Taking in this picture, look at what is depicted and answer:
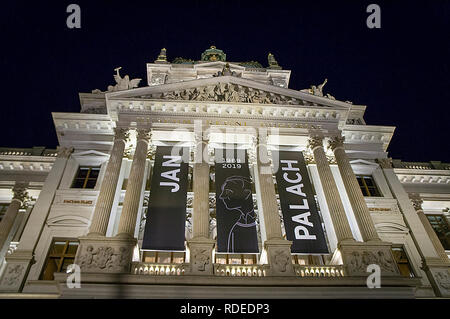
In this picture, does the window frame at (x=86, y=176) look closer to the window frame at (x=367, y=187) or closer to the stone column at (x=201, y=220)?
the stone column at (x=201, y=220)

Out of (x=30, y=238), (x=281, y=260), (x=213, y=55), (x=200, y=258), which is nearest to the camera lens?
(x=200, y=258)

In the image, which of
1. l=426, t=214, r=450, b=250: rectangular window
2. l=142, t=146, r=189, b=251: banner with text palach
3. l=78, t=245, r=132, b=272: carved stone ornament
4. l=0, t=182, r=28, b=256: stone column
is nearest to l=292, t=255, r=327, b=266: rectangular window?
l=142, t=146, r=189, b=251: banner with text palach

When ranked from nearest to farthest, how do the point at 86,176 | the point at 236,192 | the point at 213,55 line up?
the point at 236,192, the point at 86,176, the point at 213,55

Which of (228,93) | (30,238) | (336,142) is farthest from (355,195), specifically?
(30,238)

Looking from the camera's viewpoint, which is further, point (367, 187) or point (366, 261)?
point (367, 187)

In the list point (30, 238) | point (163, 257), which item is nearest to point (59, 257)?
point (30, 238)

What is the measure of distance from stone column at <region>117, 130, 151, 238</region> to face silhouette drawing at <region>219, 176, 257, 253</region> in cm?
388

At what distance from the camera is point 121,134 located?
21.6 meters

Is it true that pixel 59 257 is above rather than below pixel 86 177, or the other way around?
below

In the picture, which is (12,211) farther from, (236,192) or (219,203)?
(236,192)

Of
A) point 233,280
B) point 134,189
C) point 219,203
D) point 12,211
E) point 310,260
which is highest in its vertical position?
point 12,211

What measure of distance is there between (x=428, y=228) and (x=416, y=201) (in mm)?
2111

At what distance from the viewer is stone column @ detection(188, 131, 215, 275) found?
15.4 m

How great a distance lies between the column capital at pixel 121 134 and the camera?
21469 mm
